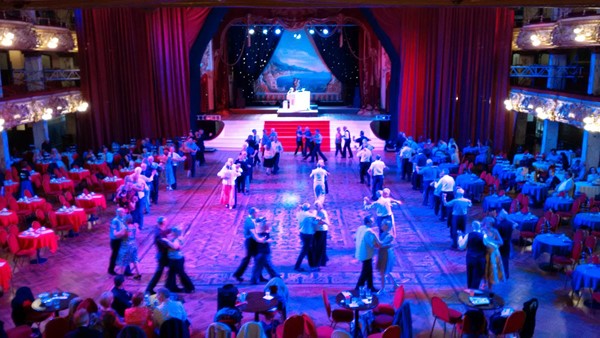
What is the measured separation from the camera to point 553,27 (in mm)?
17609

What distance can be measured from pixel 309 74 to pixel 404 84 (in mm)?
8495

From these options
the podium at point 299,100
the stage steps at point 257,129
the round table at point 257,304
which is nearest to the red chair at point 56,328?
the round table at point 257,304

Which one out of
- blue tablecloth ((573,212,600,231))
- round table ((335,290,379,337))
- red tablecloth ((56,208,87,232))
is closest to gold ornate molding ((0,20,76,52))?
red tablecloth ((56,208,87,232))

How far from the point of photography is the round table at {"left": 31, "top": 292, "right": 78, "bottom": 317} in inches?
287

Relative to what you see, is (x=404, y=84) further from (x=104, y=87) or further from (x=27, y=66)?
(x=27, y=66)

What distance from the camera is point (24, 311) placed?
23.9 feet

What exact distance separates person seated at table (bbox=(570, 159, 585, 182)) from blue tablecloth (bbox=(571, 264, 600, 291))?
677cm

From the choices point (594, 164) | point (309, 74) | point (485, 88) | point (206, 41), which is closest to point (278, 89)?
point (309, 74)

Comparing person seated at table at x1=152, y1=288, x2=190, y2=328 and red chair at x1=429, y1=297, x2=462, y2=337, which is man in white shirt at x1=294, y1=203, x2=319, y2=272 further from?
person seated at table at x1=152, y1=288, x2=190, y2=328

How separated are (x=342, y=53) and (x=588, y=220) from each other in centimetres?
1934

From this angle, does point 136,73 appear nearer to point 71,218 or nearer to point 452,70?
point 71,218

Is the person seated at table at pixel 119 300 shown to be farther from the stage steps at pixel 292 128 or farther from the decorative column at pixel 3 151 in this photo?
the stage steps at pixel 292 128

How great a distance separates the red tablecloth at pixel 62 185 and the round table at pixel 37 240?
3978 mm

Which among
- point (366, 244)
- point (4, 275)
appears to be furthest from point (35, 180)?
point (366, 244)
